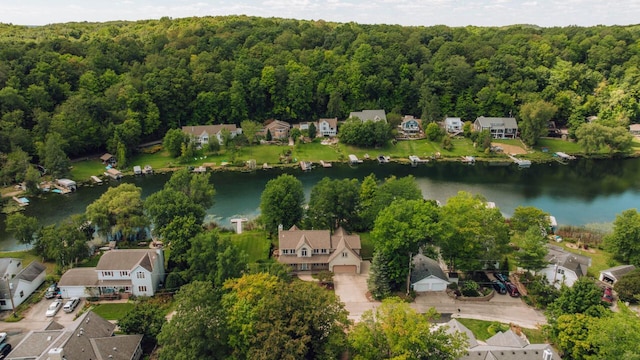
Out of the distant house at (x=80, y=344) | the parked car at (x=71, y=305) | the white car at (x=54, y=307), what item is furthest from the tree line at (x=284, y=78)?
the distant house at (x=80, y=344)

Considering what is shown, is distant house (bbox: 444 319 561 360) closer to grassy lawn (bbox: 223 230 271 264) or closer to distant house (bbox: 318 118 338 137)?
grassy lawn (bbox: 223 230 271 264)

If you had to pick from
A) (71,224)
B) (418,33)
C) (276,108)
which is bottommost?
(71,224)

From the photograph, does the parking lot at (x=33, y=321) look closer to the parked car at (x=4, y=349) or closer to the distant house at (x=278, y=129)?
the parked car at (x=4, y=349)

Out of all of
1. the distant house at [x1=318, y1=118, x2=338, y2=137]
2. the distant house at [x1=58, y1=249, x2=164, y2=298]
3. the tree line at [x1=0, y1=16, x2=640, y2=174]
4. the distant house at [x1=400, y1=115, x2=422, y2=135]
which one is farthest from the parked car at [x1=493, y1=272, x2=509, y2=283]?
the distant house at [x1=400, y1=115, x2=422, y2=135]

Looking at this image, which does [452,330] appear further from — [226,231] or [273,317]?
[226,231]

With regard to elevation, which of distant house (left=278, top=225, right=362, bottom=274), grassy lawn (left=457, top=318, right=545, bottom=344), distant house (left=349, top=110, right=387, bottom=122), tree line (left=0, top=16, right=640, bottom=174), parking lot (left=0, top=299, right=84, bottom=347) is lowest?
grassy lawn (left=457, top=318, right=545, bottom=344)

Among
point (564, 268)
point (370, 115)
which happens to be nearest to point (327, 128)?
point (370, 115)

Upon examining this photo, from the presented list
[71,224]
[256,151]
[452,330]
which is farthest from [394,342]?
[256,151]
